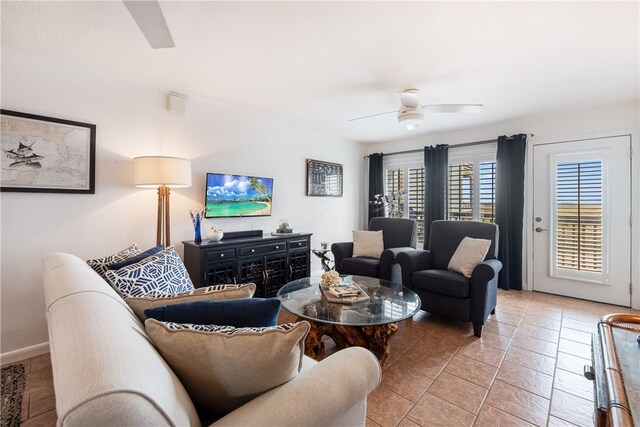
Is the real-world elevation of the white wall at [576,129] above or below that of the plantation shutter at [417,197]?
above

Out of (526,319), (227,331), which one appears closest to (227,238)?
(227,331)

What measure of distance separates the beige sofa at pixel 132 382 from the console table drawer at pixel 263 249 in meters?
2.11

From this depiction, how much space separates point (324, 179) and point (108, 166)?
2961 mm

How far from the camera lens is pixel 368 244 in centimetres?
388

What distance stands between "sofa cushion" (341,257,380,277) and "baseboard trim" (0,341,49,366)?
9.72 ft

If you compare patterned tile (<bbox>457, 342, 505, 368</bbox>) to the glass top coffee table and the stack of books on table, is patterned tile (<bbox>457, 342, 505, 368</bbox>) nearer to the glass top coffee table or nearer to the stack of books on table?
the glass top coffee table

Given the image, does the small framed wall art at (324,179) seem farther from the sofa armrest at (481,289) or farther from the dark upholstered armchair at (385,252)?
the sofa armrest at (481,289)

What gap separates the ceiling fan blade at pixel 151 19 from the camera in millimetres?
1264

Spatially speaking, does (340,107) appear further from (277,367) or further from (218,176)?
(277,367)

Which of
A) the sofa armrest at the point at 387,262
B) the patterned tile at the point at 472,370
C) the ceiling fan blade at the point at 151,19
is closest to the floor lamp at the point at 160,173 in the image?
the ceiling fan blade at the point at 151,19

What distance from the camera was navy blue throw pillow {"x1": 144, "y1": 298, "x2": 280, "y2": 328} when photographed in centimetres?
100

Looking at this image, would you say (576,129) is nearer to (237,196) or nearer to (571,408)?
Result: (571,408)

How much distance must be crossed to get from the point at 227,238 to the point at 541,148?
4.23 metres

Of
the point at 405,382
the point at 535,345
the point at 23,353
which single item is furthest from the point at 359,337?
the point at 23,353
